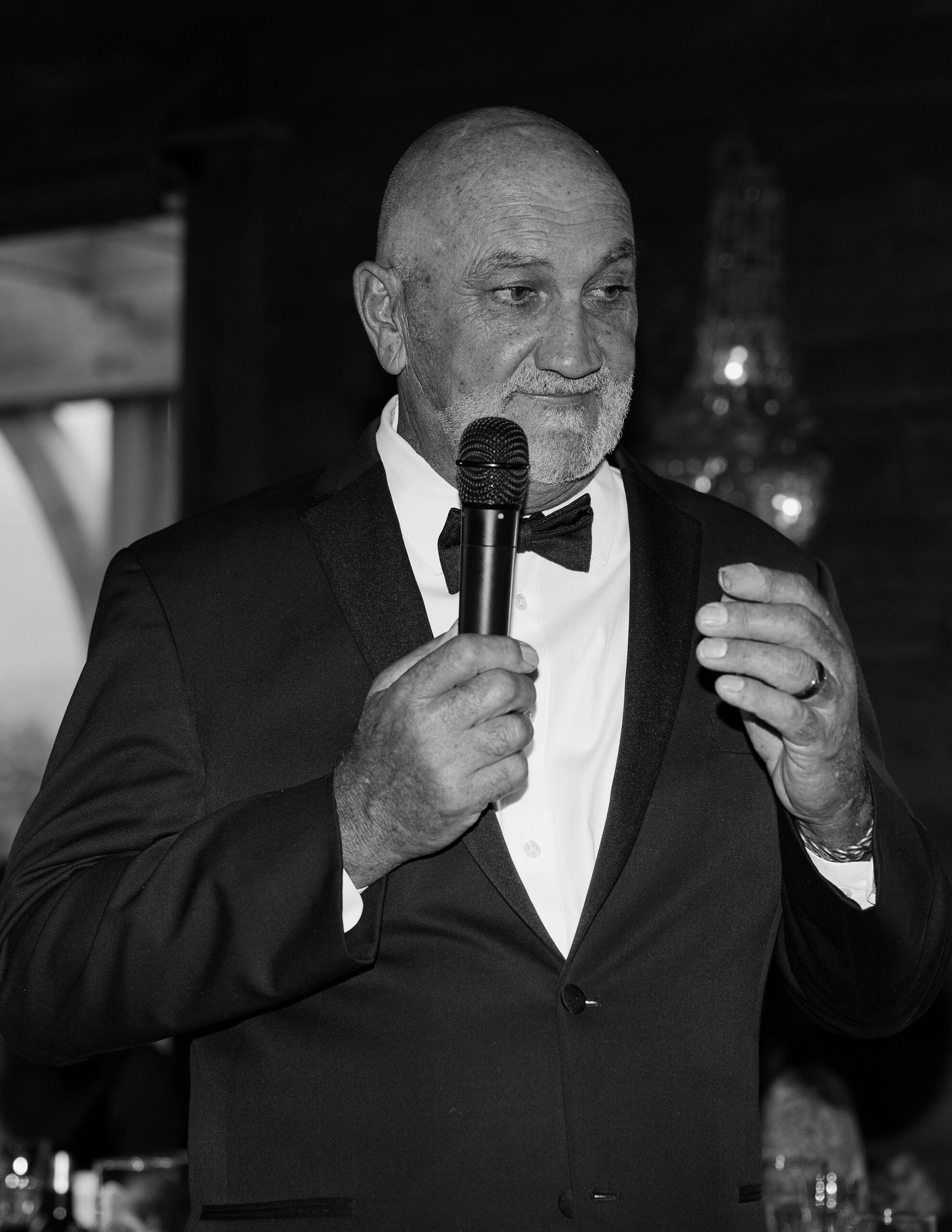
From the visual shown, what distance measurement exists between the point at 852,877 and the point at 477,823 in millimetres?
396

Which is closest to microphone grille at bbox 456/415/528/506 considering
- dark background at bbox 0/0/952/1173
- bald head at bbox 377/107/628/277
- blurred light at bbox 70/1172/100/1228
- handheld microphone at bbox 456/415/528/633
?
handheld microphone at bbox 456/415/528/633

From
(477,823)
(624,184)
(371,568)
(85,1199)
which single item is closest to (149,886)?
(477,823)

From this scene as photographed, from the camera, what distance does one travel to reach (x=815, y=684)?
1562mm

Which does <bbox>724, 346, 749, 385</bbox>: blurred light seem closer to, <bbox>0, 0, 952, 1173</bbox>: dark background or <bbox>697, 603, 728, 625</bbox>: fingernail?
<bbox>0, 0, 952, 1173</bbox>: dark background

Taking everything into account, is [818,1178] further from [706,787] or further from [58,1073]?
[58,1073]

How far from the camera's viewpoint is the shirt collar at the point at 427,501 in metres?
2.02

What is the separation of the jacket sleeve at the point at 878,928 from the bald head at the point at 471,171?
0.60 m

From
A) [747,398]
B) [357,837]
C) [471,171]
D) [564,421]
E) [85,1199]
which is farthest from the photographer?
[747,398]

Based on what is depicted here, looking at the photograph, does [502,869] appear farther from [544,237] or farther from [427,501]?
[544,237]

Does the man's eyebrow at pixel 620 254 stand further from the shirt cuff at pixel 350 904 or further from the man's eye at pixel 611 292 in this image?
the shirt cuff at pixel 350 904

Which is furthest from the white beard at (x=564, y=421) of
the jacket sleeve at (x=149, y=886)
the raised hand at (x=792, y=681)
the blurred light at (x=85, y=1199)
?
the blurred light at (x=85, y=1199)

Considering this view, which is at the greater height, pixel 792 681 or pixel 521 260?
pixel 521 260

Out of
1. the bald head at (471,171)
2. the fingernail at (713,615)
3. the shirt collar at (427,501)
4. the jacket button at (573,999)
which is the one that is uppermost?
the bald head at (471,171)

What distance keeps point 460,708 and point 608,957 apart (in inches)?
15.7
